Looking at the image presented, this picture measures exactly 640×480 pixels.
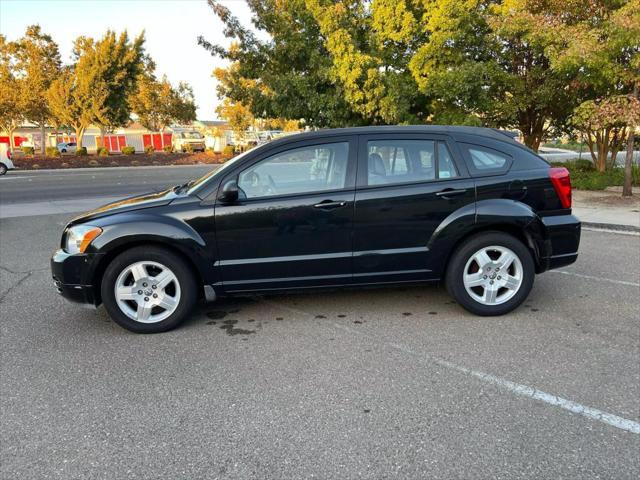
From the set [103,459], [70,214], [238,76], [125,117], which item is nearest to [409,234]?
[103,459]

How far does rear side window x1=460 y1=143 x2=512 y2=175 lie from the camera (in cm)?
450

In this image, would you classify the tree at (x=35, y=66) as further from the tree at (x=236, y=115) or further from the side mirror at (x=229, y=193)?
the side mirror at (x=229, y=193)

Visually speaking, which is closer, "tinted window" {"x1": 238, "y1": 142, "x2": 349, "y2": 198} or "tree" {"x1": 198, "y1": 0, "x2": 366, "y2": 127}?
"tinted window" {"x1": 238, "y1": 142, "x2": 349, "y2": 198}

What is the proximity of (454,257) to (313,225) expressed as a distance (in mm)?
1288

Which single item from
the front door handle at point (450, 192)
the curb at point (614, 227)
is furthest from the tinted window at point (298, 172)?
the curb at point (614, 227)

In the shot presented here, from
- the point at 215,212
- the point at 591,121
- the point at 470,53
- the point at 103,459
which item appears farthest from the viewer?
the point at 470,53

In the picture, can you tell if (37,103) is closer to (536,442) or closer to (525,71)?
(525,71)

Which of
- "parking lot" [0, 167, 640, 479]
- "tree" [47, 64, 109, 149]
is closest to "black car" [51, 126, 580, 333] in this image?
"parking lot" [0, 167, 640, 479]

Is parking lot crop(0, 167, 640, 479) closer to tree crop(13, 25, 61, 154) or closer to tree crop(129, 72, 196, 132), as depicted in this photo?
tree crop(13, 25, 61, 154)

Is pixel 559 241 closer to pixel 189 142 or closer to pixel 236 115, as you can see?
pixel 236 115

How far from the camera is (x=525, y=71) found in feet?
43.3

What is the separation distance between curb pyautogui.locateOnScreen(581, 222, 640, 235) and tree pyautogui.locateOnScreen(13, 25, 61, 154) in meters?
32.0

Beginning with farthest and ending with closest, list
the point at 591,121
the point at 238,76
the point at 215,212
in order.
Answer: the point at 238,76 < the point at 591,121 < the point at 215,212

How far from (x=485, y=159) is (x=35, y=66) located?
34.1m
